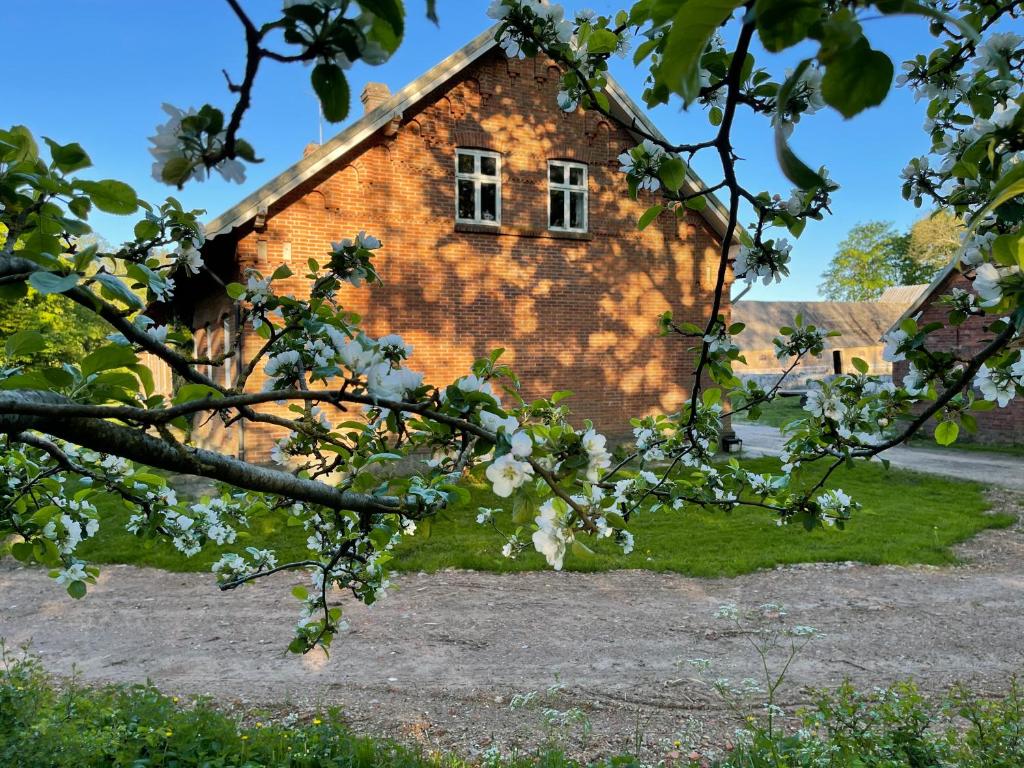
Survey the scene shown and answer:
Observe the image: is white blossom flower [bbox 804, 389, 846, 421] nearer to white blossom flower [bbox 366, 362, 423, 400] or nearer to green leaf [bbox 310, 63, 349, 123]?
white blossom flower [bbox 366, 362, 423, 400]

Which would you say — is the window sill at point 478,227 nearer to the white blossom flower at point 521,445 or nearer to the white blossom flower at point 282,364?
the white blossom flower at point 282,364

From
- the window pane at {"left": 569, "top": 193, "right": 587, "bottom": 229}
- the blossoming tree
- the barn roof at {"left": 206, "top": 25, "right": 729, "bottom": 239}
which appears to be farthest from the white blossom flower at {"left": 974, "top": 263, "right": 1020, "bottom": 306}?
the window pane at {"left": 569, "top": 193, "right": 587, "bottom": 229}

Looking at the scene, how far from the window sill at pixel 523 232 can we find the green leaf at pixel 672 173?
10.6 metres

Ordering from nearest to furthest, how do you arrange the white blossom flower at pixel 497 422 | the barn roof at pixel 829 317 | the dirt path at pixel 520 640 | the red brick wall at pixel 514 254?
1. the white blossom flower at pixel 497 422
2. the dirt path at pixel 520 640
3. the red brick wall at pixel 514 254
4. the barn roof at pixel 829 317

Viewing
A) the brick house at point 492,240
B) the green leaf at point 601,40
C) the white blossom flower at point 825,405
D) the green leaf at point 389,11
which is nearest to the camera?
the green leaf at point 389,11

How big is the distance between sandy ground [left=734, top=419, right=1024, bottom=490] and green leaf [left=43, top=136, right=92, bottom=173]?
10723mm

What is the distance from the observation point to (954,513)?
9.79 meters

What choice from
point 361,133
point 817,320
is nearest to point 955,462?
point 361,133

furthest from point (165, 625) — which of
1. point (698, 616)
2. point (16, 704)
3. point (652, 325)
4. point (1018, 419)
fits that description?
point (1018, 419)

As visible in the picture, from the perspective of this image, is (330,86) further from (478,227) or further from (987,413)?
(987,413)

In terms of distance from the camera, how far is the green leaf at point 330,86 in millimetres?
677

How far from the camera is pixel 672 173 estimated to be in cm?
172

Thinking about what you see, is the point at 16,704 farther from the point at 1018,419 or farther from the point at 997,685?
the point at 1018,419

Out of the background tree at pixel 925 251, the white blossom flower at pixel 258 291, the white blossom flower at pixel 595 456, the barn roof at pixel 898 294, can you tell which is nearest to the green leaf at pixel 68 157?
the white blossom flower at pixel 595 456
